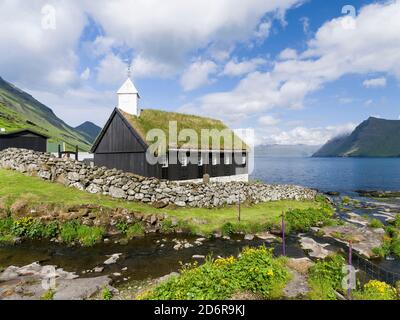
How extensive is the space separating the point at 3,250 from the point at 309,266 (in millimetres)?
18735

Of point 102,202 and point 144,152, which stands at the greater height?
point 144,152

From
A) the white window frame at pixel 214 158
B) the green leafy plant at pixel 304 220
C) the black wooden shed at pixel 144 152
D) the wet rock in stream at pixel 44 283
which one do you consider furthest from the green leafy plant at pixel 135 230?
the white window frame at pixel 214 158

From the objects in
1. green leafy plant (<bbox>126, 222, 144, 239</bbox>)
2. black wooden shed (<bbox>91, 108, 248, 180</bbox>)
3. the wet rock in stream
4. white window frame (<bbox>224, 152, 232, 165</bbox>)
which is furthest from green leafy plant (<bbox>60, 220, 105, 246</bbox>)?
white window frame (<bbox>224, 152, 232, 165</bbox>)

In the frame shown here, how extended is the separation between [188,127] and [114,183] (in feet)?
53.4

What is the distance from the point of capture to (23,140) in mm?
40188

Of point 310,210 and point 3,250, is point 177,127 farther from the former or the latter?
point 3,250

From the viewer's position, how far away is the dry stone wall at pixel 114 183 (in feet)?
80.5

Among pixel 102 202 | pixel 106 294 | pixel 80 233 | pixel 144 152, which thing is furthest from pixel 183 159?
pixel 106 294

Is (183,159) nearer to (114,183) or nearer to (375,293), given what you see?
(114,183)

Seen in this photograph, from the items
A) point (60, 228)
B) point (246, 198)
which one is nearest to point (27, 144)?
point (60, 228)

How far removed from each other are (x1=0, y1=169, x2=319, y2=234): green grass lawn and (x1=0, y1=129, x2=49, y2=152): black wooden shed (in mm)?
15069

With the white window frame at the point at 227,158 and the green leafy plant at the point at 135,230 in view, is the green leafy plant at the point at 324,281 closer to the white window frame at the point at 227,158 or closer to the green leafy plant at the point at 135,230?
the green leafy plant at the point at 135,230

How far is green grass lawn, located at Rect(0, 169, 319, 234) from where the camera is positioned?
2075cm

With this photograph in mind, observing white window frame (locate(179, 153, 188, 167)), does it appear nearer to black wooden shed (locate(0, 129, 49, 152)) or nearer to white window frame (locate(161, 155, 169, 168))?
white window frame (locate(161, 155, 169, 168))
